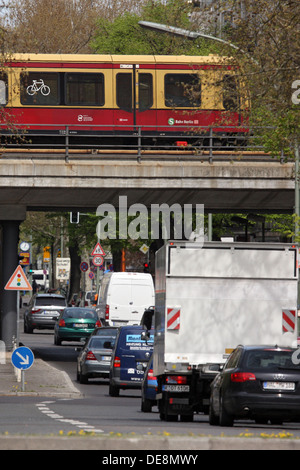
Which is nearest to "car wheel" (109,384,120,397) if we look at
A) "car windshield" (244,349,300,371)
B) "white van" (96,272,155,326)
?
"car windshield" (244,349,300,371)

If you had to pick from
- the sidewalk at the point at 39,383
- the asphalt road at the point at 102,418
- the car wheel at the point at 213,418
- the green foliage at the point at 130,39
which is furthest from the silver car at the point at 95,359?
the green foliage at the point at 130,39

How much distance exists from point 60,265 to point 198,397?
61.3 meters

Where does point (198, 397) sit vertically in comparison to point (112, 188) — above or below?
below

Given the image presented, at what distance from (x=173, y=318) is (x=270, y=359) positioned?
2.32m

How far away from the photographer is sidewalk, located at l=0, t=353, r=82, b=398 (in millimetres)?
25844

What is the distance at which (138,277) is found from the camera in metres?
44.6

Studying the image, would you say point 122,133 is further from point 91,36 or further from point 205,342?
point 91,36

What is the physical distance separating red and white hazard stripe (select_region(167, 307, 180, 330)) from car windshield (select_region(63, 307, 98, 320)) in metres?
26.8

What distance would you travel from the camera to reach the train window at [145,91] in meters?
38.4

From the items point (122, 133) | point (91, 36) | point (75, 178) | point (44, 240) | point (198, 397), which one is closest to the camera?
point (198, 397)

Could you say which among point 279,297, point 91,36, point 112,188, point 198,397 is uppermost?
point 91,36

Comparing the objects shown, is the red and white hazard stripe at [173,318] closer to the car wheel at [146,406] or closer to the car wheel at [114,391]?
the car wheel at [146,406]

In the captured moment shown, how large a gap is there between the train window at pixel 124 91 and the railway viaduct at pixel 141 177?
3469 mm
